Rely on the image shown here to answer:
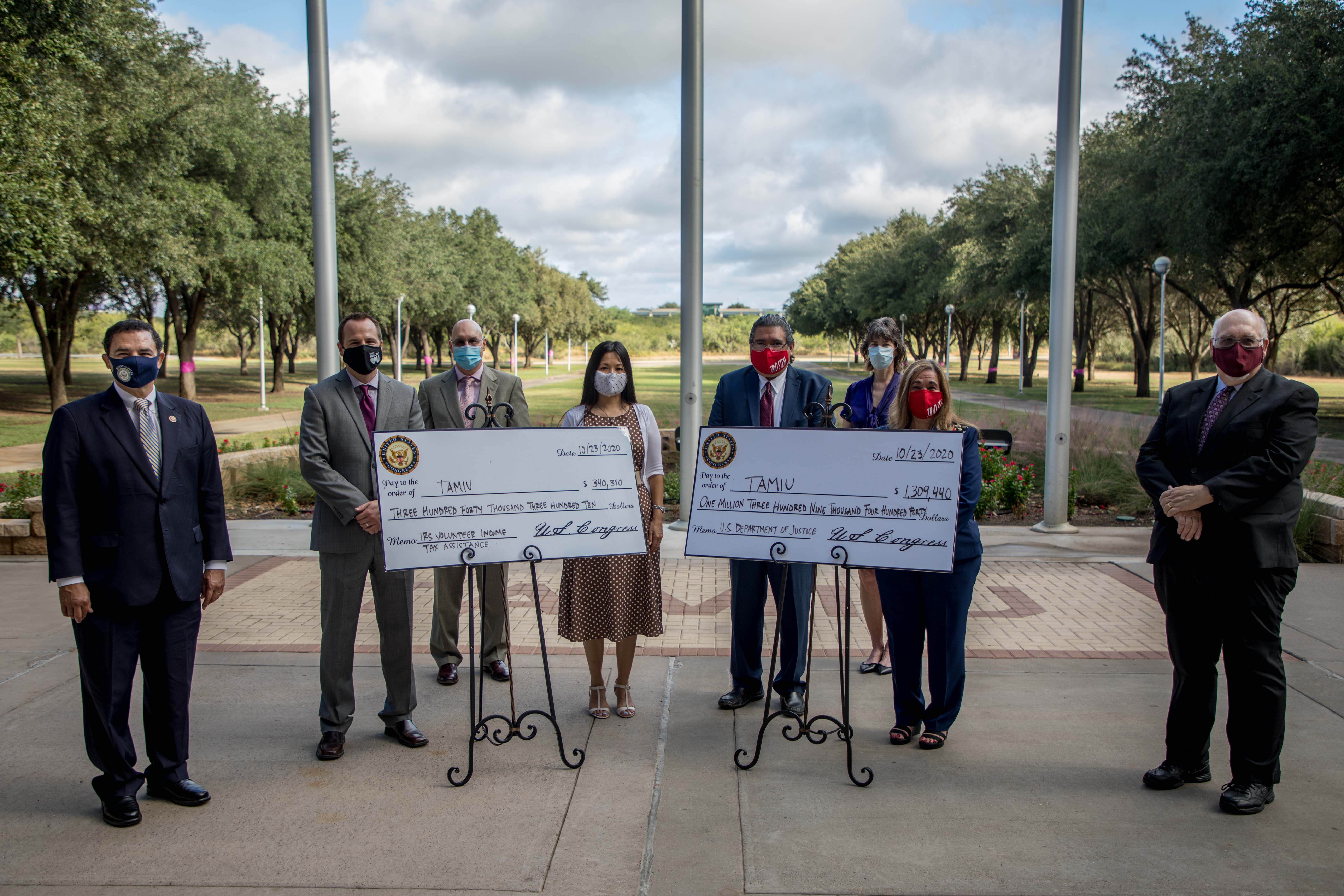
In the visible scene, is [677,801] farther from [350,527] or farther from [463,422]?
[463,422]

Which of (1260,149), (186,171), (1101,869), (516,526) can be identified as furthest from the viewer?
(186,171)

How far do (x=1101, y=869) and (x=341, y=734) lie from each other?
320 centimetres

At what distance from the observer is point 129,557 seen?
380cm

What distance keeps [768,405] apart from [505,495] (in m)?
1.51

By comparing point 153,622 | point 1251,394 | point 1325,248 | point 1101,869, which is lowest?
point 1101,869

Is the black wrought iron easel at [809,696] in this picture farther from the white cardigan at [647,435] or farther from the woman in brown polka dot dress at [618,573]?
the white cardigan at [647,435]

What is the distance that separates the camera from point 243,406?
32.2 m

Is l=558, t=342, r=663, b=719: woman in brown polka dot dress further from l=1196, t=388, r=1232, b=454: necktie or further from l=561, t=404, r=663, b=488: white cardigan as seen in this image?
l=1196, t=388, r=1232, b=454: necktie

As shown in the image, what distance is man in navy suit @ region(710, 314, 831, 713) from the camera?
16.1 feet

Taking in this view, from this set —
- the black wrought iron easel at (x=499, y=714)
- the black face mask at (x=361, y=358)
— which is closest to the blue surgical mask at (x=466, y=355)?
the black wrought iron easel at (x=499, y=714)

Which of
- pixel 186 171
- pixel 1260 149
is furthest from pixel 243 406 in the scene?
pixel 1260 149

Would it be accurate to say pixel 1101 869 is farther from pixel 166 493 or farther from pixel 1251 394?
pixel 166 493

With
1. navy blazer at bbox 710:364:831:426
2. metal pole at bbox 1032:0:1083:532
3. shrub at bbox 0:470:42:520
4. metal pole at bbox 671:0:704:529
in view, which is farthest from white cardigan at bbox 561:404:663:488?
shrub at bbox 0:470:42:520

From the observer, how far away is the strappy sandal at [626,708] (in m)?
4.89
